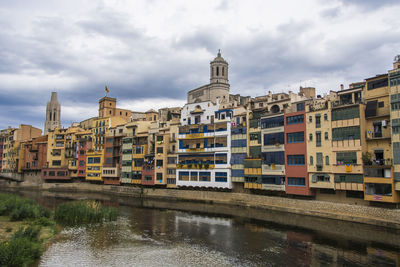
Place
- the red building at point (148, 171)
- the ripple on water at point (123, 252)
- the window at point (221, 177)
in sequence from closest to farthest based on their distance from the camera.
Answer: the ripple on water at point (123, 252) → the window at point (221, 177) → the red building at point (148, 171)

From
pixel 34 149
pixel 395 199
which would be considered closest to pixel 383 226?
pixel 395 199

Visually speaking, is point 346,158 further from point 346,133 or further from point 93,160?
point 93,160

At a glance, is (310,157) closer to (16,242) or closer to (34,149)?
(16,242)

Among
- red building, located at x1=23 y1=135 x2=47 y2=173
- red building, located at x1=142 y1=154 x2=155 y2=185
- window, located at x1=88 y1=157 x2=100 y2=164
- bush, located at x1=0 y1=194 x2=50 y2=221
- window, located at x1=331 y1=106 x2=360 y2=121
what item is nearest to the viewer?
bush, located at x1=0 y1=194 x2=50 y2=221

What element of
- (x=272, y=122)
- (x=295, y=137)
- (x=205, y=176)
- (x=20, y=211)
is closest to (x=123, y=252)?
(x=20, y=211)

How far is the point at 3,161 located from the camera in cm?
11412

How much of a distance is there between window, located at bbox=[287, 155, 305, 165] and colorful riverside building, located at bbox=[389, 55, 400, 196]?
1259 cm

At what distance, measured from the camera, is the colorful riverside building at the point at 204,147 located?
59.2 metres

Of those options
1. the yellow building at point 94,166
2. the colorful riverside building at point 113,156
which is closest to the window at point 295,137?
the colorful riverside building at point 113,156

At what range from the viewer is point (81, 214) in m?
41.7

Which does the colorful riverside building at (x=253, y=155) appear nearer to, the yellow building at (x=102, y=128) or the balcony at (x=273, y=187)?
the balcony at (x=273, y=187)

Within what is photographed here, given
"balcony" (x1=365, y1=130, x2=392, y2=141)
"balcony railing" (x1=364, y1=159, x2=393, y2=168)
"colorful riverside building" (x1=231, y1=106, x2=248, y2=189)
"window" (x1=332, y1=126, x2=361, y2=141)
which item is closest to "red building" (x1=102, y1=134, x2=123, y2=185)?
"colorful riverside building" (x1=231, y1=106, x2=248, y2=189)

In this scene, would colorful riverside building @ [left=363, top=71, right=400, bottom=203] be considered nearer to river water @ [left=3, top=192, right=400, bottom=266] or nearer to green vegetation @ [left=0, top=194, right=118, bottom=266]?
river water @ [left=3, top=192, right=400, bottom=266]

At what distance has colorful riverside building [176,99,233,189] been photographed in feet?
194
